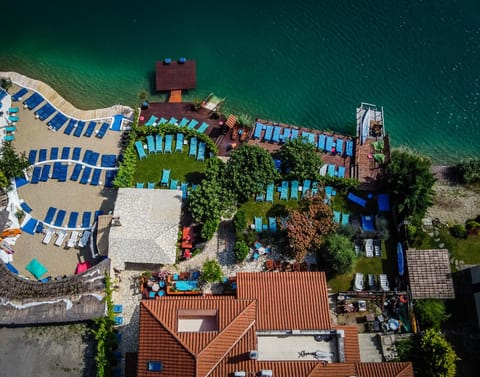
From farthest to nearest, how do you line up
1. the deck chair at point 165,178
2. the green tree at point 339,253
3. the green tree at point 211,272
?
the deck chair at point 165,178, the green tree at point 211,272, the green tree at point 339,253

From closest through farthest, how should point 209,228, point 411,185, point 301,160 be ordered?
point 411,185 < point 209,228 < point 301,160

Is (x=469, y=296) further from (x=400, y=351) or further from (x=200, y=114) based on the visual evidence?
(x=200, y=114)

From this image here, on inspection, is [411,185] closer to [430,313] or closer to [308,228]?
[308,228]

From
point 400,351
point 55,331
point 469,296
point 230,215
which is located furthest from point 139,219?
point 469,296

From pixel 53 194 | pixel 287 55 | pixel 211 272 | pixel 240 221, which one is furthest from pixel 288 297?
pixel 287 55

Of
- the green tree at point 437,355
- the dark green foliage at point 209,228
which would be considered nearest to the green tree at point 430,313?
the green tree at point 437,355

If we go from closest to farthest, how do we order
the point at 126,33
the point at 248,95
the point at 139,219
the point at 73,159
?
the point at 139,219, the point at 73,159, the point at 248,95, the point at 126,33

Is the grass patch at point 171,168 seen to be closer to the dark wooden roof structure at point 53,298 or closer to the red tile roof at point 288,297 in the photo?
the dark wooden roof structure at point 53,298
